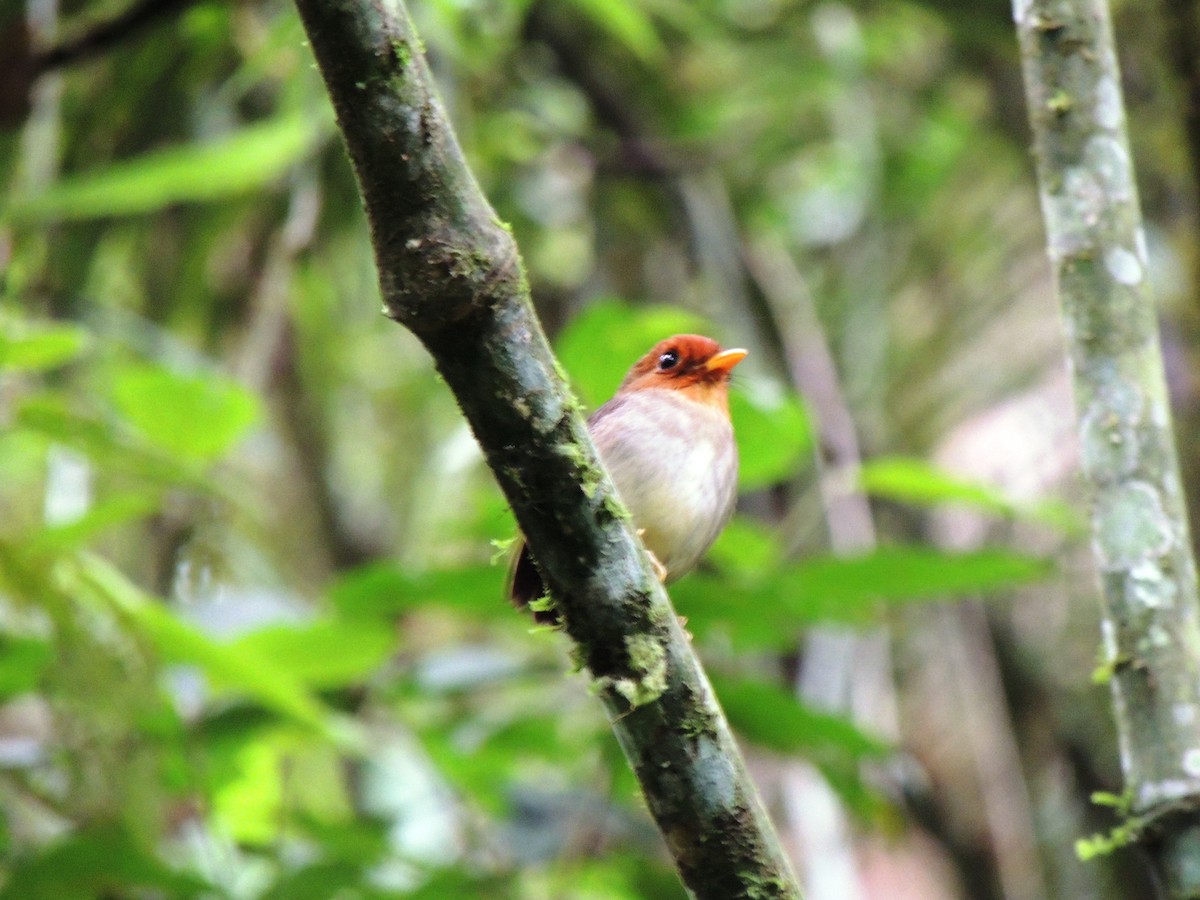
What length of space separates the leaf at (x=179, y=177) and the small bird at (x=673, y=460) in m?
1.56

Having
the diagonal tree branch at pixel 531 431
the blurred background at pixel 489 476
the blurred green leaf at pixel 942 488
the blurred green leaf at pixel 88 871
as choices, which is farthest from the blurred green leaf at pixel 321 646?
the diagonal tree branch at pixel 531 431

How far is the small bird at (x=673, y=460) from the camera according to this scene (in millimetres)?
2520

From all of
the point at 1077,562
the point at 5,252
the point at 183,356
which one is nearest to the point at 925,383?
the point at 1077,562

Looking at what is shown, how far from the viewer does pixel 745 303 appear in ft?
17.5

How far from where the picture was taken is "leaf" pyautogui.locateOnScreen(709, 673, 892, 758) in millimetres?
3100

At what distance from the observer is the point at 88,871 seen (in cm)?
288

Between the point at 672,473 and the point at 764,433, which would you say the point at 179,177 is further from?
the point at 672,473

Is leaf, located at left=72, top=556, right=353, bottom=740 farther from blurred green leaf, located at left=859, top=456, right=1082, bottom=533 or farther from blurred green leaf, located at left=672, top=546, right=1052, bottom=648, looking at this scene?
blurred green leaf, located at left=859, top=456, right=1082, bottom=533

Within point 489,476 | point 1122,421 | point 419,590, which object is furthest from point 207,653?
point 489,476

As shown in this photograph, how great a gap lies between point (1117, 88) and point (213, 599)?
8.00 ft

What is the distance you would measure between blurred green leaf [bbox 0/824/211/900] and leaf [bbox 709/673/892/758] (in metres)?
1.17

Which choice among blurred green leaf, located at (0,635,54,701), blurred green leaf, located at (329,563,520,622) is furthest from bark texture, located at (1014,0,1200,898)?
blurred green leaf, located at (0,635,54,701)

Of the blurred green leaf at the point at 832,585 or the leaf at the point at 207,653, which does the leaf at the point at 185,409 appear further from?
the blurred green leaf at the point at 832,585

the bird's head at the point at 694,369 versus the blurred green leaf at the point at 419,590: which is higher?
the bird's head at the point at 694,369
